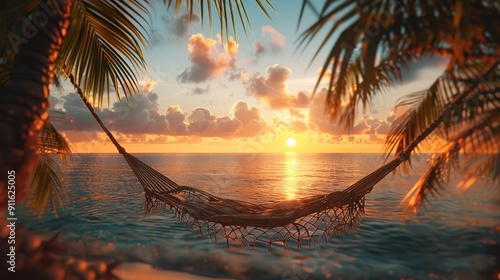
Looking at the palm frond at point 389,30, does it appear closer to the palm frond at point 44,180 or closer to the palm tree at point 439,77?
the palm tree at point 439,77

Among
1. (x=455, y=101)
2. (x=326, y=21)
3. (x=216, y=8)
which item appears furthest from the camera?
(x=216, y=8)

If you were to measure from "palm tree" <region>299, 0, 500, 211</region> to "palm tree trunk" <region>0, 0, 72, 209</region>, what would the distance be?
1065 mm

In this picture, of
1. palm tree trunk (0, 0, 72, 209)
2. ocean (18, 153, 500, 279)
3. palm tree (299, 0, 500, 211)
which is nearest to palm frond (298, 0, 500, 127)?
palm tree (299, 0, 500, 211)

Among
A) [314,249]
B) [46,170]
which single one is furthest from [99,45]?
[314,249]

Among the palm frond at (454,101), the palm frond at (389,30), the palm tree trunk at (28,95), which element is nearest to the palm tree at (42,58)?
the palm tree trunk at (28,95)

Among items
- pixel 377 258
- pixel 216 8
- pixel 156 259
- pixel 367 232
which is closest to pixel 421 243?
pixel 367 232

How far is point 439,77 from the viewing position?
2131 mm

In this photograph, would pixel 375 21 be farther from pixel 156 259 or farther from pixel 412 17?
pixel 156 259

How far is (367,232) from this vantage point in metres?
6.74

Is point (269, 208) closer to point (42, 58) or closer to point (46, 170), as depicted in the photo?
point (46, 170)

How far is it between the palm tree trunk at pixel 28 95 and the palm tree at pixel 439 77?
1.07m

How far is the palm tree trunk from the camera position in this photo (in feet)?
3.77

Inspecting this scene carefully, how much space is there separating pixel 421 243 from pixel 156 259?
477 cm

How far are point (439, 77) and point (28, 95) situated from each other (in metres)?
2.28
